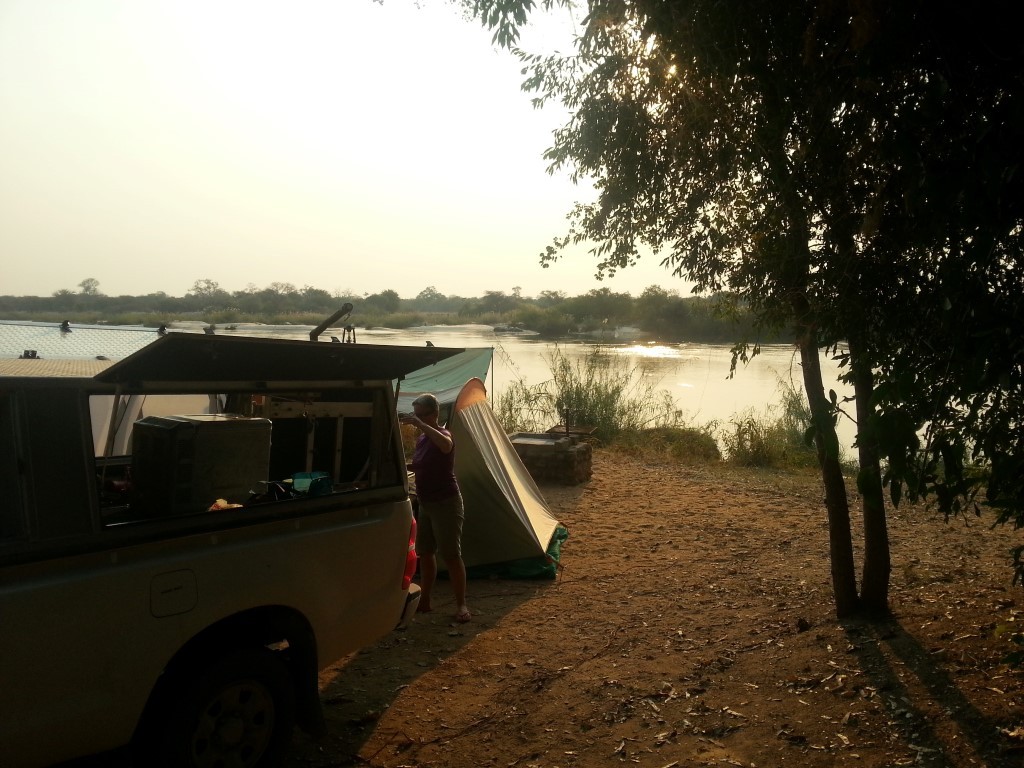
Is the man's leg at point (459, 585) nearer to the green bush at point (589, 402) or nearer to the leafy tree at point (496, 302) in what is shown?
the green bush at point (589, 402)

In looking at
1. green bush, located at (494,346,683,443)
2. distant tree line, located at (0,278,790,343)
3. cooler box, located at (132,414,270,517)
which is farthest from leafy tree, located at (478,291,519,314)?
cooler box, located at (132,414,270,517)

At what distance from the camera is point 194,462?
3.29m

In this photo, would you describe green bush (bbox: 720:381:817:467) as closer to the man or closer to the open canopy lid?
the man

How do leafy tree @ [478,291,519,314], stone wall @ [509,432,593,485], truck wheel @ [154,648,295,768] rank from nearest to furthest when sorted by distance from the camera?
truck wheel @ [154,648,295,768] < stone wall @ [509,432,593,485] < leafy tree @ [478,291,519,314]

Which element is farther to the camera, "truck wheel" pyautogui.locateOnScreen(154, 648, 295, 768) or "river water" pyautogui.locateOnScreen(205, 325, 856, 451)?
"river water" pyautogui.locateOnScreen(205, 325, 856, 451)

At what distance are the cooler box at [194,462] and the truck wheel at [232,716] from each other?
2.16ft

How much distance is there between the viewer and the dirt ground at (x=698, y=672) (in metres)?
3.83

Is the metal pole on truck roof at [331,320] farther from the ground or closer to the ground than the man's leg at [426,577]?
farther from the ground

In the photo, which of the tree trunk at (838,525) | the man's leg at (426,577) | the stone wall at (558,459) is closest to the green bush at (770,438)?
the stone wall at (558,459)

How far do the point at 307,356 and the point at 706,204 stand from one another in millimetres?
3657

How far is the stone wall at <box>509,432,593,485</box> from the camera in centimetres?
1144

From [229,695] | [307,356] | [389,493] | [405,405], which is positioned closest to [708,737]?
[389,493]

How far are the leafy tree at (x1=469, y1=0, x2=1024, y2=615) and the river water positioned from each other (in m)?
7.88

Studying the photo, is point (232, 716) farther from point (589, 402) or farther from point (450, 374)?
point (589, 402)
